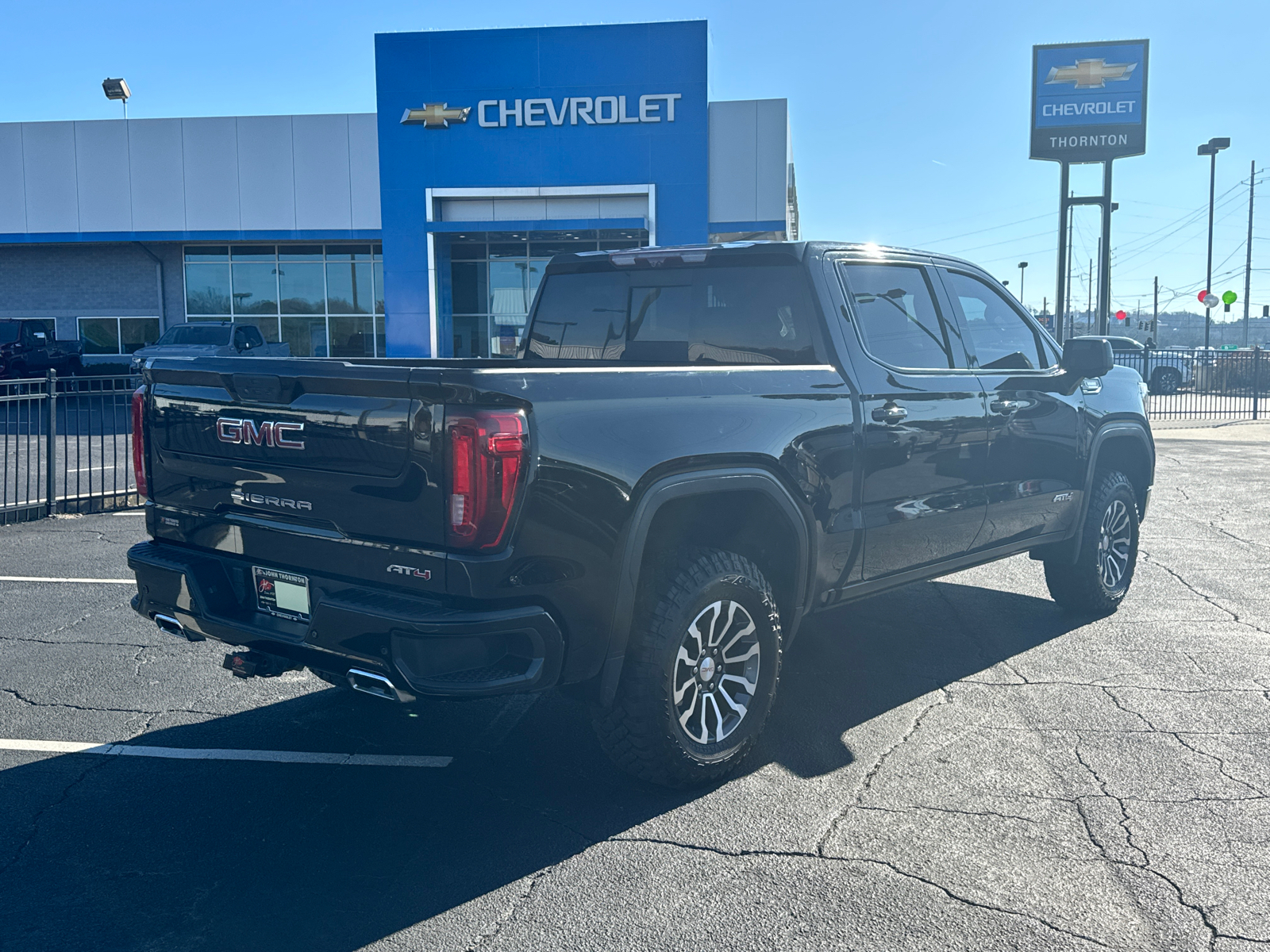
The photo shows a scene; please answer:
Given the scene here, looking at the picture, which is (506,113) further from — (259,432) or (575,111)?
(259,432)

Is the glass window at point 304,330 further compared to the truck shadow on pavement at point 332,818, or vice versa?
the glass window at point 304,330

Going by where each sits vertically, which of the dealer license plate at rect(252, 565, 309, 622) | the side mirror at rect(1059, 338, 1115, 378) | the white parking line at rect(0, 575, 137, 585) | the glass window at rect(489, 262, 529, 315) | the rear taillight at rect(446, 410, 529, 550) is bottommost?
the white parking line at rect(0, 575, 137, 585)

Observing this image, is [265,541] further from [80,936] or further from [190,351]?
[190,351]

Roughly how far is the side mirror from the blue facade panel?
20.3 meters

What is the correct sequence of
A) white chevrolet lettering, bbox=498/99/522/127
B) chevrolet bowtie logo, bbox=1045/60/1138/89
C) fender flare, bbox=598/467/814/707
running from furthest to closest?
1. chevrolet bowtie logo, bbox=1045/60/1138/89
2. white chevrolet lettering, bbox=498/99/522/127
3. fender flare, bbox=598/467/814/707

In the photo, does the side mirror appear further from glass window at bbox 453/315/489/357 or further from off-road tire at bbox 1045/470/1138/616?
glass window at bbox 453/315/489/357

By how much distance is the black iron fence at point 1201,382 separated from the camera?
27.0 metres

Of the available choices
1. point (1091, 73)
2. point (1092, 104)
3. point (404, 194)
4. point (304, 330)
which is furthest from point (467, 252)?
point (1091, 73)

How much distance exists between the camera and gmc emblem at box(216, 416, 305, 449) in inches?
146

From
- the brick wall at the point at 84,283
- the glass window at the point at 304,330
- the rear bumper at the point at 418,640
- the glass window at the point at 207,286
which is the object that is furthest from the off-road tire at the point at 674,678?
the brick wall at the point at 84,283

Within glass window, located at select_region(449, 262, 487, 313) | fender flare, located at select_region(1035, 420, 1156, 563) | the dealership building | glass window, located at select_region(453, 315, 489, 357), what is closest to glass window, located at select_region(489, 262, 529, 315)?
the dealership building

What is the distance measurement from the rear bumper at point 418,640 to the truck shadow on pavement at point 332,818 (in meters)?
0.60

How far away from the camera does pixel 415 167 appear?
85.9 feet

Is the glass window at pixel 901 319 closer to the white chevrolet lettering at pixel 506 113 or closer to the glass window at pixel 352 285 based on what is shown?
the white chevrolet lettering at pixel 506 113
